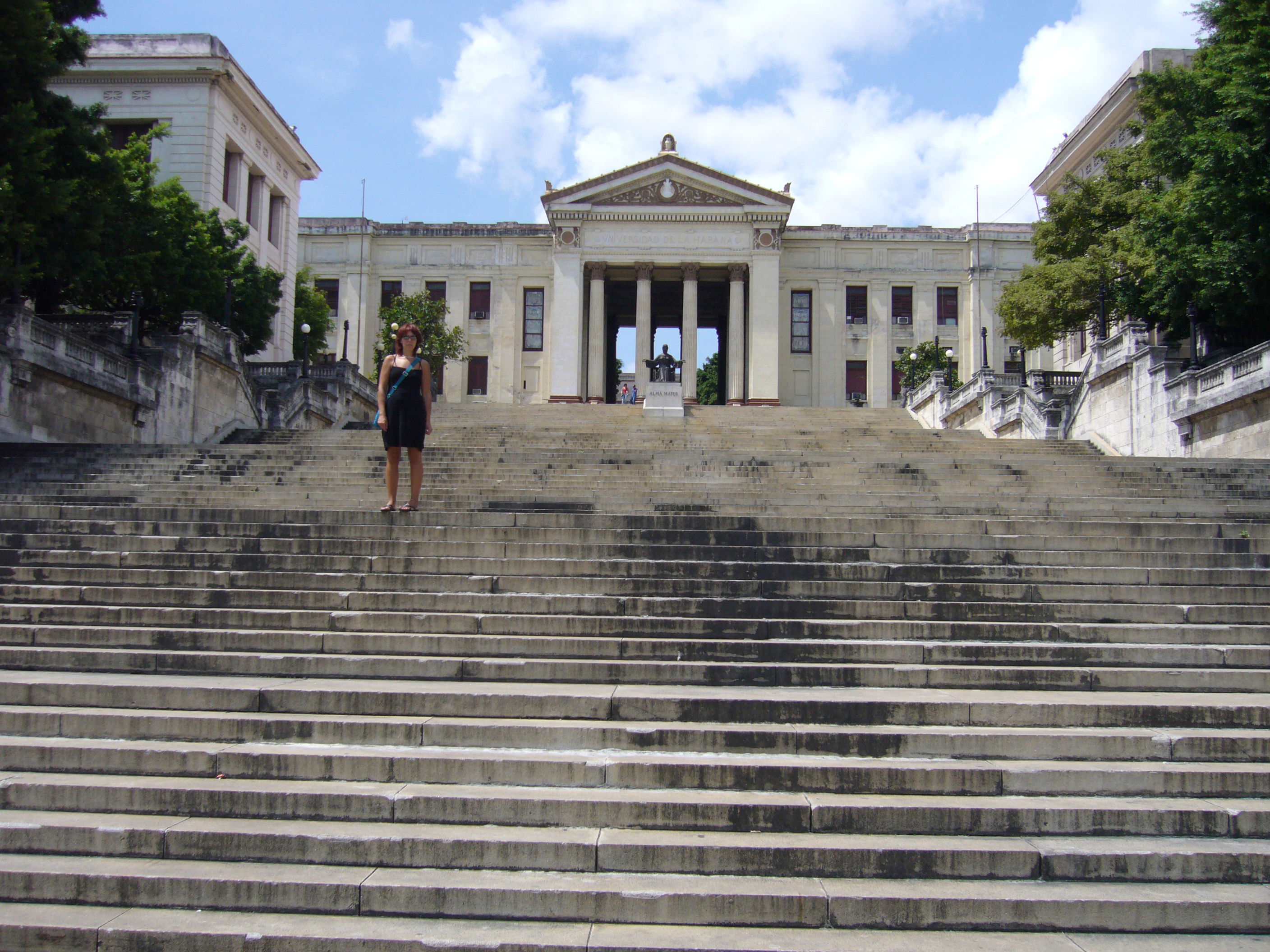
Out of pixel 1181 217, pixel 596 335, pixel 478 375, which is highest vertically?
pixel 596 335

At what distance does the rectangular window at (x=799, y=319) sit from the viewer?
4819 centimetres

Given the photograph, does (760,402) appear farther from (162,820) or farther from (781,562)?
(162,820)

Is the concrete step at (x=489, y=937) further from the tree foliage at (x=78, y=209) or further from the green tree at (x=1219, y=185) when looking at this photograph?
the green tree at (x=1219, y=185)

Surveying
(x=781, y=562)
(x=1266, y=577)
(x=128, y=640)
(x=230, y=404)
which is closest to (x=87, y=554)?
(x=128, y=640)

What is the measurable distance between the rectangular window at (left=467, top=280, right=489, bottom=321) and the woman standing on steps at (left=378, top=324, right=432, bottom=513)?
40.8 metres

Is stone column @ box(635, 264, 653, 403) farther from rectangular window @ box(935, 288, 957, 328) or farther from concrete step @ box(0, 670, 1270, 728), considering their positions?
concrete step @ box(0, 670, 1270, 728)

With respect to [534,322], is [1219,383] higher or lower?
lower

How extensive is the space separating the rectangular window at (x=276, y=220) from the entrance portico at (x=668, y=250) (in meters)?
11.9

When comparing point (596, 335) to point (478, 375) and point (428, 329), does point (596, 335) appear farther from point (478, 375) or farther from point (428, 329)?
point (428, 329)

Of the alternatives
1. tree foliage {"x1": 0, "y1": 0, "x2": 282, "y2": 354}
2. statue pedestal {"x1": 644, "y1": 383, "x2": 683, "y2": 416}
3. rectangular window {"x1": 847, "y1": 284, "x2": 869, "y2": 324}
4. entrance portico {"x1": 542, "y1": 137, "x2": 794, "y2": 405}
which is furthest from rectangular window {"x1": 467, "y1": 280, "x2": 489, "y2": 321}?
statue pedestal {"x1": 644, "y1": 383, "x2": 683, "y2": 416}

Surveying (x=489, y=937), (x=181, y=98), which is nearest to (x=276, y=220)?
(x=181, y=98)

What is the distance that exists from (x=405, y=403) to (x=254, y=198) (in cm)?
3346

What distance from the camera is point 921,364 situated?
42062 millimetres

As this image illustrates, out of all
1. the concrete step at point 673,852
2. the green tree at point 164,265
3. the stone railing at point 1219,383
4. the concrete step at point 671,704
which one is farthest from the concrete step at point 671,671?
the green tree at point 164,265
